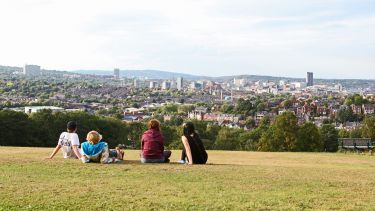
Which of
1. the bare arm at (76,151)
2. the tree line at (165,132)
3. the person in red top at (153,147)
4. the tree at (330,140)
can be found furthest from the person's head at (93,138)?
the tree at (330,140)

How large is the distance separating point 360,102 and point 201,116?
5643 cm

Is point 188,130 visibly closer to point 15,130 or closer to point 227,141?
point 15,130

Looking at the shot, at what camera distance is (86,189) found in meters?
10.3

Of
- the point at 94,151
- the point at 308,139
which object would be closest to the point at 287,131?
the point at 308,139

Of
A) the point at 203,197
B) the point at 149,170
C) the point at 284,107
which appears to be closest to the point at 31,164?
the point at 149,170

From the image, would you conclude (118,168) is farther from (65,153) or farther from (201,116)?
(201,116)

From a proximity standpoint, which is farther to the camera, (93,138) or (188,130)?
(188,130)

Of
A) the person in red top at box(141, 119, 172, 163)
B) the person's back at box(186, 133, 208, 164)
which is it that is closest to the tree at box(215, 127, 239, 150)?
the person's back at box(186, 133, 208, 164)

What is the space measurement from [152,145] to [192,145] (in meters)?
1.02

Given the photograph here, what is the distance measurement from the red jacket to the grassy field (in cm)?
75

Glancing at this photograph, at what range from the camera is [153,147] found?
14469mm

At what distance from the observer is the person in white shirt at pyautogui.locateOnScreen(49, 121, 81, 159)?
1468 centimetres

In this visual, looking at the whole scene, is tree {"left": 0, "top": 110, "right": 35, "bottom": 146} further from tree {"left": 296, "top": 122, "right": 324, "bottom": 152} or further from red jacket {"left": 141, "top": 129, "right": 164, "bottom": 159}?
red jacket {"left": 141, "top": 129, "right": 164, "bottom": 159}

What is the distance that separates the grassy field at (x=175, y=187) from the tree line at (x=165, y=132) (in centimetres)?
2812
